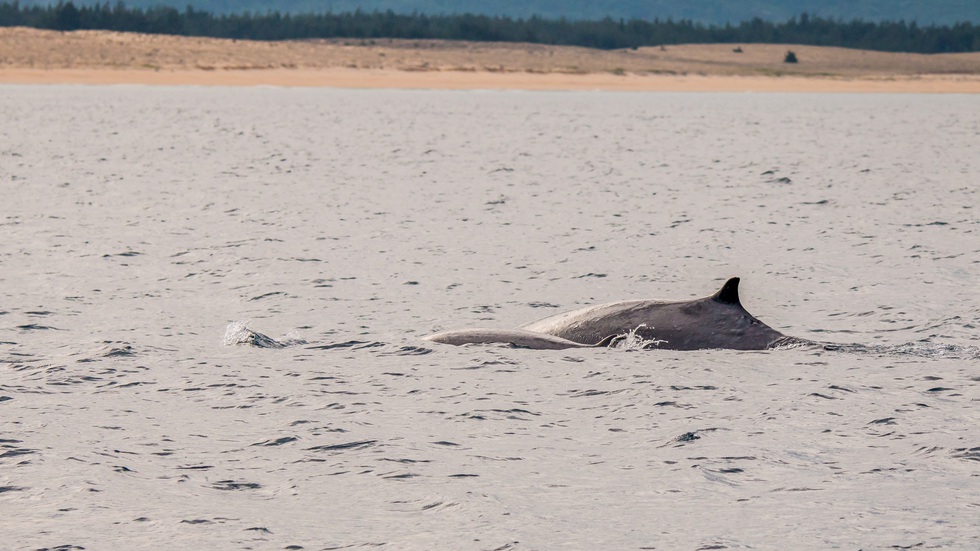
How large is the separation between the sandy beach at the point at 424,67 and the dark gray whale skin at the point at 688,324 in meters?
94.1

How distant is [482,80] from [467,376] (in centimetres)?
10963

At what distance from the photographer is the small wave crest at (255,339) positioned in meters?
14.8

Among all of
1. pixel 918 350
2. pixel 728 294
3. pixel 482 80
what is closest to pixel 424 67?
pixel 482 80

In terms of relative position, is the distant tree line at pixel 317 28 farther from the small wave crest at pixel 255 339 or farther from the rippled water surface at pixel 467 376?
the small wave crest at pixel 255 339

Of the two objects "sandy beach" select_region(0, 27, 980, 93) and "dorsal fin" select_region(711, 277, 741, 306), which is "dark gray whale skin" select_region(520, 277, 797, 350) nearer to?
"dorsal fin" select_region(711, 277, 741, 306)

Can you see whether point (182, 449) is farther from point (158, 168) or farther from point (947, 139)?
point (947, 139)

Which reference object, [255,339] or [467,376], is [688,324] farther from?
[255,339]

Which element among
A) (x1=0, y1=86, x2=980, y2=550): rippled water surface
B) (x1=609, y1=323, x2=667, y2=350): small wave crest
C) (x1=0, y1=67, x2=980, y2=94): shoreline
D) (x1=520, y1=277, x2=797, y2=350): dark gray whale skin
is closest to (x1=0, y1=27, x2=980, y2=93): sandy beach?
(x1=0, y1=67, x2=980, y2=94): shoreline

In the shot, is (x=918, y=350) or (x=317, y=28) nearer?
(x=918, y=350)

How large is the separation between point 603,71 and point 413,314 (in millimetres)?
119406

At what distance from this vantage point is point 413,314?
1686 cm

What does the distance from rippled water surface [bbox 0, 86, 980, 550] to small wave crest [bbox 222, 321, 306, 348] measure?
5 centimetres

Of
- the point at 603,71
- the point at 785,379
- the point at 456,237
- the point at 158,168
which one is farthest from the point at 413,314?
the point at 603,71

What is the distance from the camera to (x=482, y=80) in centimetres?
12119
